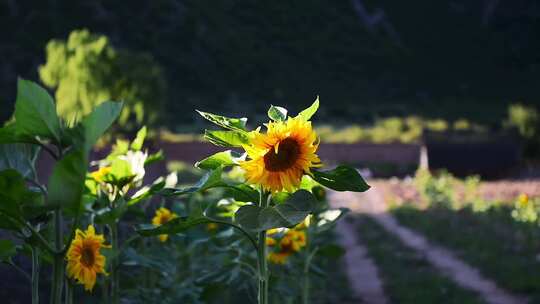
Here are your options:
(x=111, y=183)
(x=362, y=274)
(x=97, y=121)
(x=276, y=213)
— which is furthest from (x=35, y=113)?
(x=362, y=274)

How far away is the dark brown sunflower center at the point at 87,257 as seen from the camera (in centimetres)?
238

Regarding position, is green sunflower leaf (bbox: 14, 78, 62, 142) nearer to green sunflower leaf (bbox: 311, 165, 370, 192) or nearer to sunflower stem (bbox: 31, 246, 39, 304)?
sunflower stem (bbox: 31, 246, 39, 304)

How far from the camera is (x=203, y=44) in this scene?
47.8 meters

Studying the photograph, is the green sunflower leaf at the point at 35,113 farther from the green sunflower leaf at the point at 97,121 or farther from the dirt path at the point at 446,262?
the dirt path at the point at 446,262

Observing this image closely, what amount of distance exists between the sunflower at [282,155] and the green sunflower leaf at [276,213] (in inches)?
1.3

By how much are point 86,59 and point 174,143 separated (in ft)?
15.1

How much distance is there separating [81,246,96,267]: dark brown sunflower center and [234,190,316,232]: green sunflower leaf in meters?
0.54

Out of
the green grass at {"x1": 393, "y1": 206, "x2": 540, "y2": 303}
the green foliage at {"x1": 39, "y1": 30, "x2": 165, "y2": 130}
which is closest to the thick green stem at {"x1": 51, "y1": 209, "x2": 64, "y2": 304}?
the green grass at {"x1": 393, "y1": 206, "x2": 540, "y2": 303}

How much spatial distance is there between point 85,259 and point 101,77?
70.8 feet

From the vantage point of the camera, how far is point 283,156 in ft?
6.75

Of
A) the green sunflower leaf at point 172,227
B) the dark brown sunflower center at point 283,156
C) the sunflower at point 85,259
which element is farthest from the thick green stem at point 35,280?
the dark brown sunflower center at point 283,156

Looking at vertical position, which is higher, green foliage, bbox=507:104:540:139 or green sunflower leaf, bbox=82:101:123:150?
green foliage, bbox=507:104:540:139

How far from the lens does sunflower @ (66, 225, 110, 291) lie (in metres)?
2.34

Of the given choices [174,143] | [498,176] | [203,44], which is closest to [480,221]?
[498,176]
